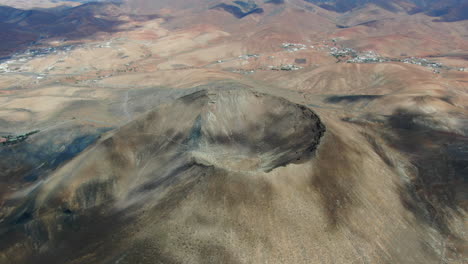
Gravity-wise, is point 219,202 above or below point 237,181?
below

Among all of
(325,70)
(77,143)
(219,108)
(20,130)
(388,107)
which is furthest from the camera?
(325,70)

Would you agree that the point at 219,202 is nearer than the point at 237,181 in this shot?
Yes

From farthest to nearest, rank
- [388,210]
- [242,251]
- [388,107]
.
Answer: [388,107] < [388,210] < [242,251]

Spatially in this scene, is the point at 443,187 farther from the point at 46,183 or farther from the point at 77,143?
the point at 77,143

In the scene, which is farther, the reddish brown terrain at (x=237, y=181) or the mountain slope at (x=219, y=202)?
the reddish brown terrain at (x=237, y=181)

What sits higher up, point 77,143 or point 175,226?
point 175,226

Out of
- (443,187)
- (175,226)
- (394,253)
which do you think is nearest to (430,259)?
(394,253)

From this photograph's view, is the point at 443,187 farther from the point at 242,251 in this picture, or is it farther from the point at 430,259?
the point at 242,251

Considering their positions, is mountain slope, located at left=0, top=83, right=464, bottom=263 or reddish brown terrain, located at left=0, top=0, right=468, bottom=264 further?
reddish brown terrain, located at left=0, top=0, right=468, bottom=264

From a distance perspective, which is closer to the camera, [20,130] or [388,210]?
[388,210]

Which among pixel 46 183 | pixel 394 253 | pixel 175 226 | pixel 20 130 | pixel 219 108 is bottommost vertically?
pixel 20 130
